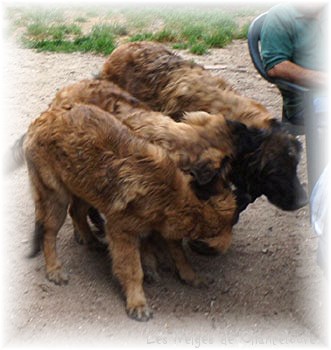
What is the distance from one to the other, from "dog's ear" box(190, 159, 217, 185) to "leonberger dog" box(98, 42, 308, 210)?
428mm

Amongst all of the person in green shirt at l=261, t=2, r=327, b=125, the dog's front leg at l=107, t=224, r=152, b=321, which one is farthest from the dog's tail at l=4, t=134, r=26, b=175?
the person in green shirt at l=261, t=2, r=327, b=125

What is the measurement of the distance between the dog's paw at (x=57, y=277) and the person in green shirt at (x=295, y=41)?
7.88 feet

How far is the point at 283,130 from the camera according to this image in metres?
5.55

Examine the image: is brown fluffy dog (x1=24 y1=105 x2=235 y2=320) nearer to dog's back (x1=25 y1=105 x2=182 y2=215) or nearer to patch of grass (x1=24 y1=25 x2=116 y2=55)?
dog's back (x1=25 y1=105 x2=182 y2=215)

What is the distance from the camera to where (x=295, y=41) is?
19.8 feet

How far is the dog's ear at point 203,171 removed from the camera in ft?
16.3

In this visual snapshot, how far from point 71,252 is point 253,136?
67.4 inches

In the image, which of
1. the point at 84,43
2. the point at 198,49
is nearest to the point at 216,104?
the point at 198,49

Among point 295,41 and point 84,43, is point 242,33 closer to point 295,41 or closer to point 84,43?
point 84,43

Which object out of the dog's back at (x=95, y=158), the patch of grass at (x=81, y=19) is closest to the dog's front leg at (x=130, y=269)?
the dog's back at (x=95, y=158)

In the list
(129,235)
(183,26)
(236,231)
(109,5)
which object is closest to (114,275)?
(129,235)

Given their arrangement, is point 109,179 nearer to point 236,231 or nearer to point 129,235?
point 129,235

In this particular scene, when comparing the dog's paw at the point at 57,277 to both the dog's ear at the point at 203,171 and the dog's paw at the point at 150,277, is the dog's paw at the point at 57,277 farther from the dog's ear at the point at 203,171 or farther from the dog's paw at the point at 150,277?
the dog's ear at the point at 203,171

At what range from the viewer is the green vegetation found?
1007 centimetres
